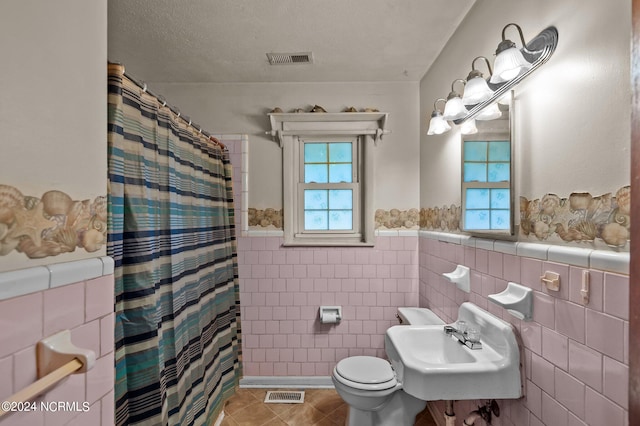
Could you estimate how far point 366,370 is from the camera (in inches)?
73.2

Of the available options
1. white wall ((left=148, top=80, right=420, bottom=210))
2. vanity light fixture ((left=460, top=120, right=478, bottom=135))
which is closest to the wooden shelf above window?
white wall ((left=148, top=80, right=420, bottom=210))

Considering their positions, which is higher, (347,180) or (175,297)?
(347,180)

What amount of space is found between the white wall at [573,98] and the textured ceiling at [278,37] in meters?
0.44

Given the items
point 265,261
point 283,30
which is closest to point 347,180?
point 265,261

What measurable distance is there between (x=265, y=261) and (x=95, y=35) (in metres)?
1.91

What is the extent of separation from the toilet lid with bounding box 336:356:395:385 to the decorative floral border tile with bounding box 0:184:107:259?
1.50 meters

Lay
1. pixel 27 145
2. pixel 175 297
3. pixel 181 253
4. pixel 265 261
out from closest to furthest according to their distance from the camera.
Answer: pixel 27 145 → pixel 175 297 → pixel 181 253 → pixel 265 261

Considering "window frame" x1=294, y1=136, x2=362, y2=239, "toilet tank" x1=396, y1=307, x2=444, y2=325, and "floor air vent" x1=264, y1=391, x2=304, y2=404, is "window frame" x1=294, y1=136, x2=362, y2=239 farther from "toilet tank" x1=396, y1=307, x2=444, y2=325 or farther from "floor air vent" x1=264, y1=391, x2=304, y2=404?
"floor air vent" x1=264, y1=391, x2=304, y2=404

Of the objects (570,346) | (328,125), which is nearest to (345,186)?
(328,125)

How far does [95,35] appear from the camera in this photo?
0.83 m

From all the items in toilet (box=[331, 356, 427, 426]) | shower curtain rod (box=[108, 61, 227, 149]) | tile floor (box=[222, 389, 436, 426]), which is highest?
shower curtain rod (box=[108, 61, 227, 149])

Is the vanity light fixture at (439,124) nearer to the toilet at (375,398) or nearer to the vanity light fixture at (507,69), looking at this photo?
the vanity light fixture at (507,69)

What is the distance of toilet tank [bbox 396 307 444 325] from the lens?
81.9 inches

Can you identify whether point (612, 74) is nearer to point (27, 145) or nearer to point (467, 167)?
point (467, 167)
